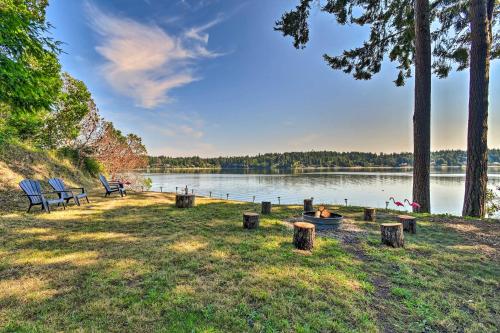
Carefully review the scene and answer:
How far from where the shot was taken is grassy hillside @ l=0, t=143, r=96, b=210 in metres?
8.54

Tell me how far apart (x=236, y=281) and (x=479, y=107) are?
900 cm

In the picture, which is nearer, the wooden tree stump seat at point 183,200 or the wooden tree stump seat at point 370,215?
the wooden tree stump seat at point 370,215

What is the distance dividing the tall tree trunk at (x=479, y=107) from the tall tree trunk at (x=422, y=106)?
43.6 inches

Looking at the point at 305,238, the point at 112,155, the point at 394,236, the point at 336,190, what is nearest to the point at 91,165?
the point at 112,155

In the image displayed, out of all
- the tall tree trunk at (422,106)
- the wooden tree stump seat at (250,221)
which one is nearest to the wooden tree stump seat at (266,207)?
the wooden tree stump seat at (250,221)

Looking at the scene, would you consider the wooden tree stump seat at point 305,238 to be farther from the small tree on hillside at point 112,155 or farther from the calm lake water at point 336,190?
the small tree on hillside at point 112,155

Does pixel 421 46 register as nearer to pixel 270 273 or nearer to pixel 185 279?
pixel 270 273

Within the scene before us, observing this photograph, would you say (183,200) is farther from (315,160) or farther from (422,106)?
(315,160)

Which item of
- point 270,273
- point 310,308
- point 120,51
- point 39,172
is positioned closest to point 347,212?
point 270,273

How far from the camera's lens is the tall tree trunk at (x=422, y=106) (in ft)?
26.9

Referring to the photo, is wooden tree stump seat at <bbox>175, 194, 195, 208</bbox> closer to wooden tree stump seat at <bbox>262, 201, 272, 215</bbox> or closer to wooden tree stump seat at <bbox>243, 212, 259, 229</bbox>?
wooden tree stump seat at <bbox>262, 201, 272, 215</bbox>

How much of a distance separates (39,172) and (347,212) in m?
13.7

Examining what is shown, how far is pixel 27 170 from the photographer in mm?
11336

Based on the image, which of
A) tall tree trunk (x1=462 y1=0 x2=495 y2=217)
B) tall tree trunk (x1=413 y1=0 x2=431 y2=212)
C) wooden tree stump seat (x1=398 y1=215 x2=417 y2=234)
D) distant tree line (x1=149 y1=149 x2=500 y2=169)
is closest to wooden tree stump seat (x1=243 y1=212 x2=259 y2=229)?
wooden tree stump seat (x1=398 y1=215 x2=417 y2=234)
